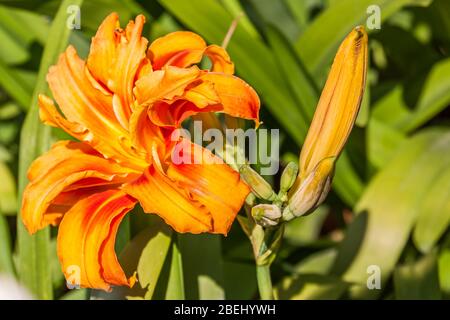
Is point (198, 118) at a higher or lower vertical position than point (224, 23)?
lower

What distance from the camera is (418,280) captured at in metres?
1.12

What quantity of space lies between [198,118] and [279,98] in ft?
1.10

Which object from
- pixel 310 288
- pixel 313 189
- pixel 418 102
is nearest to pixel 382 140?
pixel 418 102

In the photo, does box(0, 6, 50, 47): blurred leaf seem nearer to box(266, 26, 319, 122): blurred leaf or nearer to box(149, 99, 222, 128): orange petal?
box(266, 26, 319, 122): blurred leaf

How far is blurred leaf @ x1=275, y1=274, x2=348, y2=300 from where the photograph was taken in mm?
1106

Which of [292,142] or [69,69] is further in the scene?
[292,142]

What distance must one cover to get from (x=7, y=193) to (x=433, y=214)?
727 millimetres

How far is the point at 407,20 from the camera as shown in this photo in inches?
55.4

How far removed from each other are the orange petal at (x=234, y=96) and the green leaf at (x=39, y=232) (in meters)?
0.35

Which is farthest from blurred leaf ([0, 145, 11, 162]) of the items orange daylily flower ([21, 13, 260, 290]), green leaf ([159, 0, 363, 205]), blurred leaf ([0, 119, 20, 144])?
orange daylily flower ([21, 13, 260, 290])
